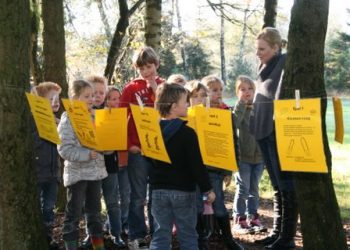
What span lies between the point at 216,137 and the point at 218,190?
113cm

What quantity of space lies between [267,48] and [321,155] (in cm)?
161

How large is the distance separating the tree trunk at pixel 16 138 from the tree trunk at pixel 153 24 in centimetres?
471

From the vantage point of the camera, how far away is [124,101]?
4.78 metres

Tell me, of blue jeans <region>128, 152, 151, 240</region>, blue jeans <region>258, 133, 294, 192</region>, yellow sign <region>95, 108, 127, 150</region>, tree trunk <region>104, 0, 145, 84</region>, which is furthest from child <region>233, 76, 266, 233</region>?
tree trunk <region>104, 0, 145, 84</region>

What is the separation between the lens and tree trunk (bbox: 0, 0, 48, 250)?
3.48m

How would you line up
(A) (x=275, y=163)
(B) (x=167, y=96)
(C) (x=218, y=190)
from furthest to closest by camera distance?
A: (C) (x=218, y=190) → (A) (x=275, y=163) → (B) (x=167, y=96)

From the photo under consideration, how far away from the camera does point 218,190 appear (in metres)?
4.53

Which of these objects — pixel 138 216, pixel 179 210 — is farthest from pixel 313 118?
pixel 138 216

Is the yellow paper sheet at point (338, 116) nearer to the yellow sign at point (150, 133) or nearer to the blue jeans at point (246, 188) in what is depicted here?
the yellow sign at point (150, 133)

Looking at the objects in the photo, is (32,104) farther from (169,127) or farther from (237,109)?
(237,109)

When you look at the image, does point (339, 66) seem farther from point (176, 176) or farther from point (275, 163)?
point (176, 176)

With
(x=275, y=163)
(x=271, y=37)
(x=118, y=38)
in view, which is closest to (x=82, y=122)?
(x=275, y=163)

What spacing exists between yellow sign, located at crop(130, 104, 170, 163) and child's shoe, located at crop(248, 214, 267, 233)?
2.19 meters

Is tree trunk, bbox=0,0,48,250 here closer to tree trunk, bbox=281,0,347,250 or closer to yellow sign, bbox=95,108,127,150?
yellow sign, bbox=95,108,127,150
